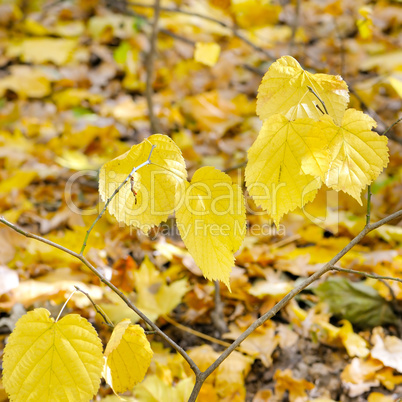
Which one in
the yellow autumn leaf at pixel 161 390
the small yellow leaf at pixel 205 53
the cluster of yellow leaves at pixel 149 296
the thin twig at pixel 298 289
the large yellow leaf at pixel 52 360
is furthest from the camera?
the small yellow leaf at pixel 205 53

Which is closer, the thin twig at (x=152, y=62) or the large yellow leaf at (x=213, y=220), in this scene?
the large yellow leaf at (x=213, y=220)

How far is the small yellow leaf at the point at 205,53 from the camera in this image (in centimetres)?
214

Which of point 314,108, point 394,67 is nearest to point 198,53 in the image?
point 314,108

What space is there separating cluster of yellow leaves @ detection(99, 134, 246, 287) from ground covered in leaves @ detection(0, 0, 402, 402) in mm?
599

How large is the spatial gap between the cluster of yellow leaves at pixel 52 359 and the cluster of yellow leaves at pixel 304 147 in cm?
43

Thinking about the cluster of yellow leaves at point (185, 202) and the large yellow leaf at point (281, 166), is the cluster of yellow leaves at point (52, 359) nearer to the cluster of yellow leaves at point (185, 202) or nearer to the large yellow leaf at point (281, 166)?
the cluster of yellow leaves at point (185, 202)

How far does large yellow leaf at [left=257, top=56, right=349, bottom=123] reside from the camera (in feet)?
2.89

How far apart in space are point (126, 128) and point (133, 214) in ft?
6.82

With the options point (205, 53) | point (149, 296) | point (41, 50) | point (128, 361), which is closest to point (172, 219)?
point (149, 296)

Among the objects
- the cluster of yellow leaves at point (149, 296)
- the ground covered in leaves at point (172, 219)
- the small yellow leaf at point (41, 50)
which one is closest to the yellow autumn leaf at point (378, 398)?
the ground covered in leaves at point (172, 219)

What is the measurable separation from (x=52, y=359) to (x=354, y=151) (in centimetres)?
72

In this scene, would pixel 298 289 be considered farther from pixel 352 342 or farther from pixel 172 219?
pixel 172 219

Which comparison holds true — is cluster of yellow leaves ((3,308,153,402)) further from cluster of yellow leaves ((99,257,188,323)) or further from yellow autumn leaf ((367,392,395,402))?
yellow autumn leaf ((367,392,395,402))

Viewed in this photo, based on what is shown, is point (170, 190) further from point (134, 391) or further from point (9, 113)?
point (9, 113)
